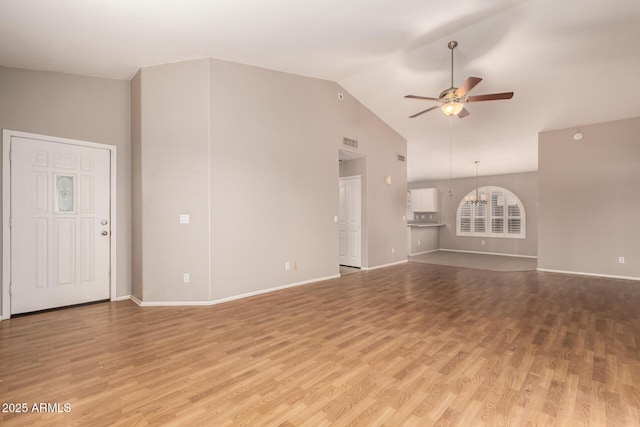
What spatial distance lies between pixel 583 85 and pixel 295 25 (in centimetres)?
491

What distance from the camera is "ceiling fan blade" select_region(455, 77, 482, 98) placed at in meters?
3.42

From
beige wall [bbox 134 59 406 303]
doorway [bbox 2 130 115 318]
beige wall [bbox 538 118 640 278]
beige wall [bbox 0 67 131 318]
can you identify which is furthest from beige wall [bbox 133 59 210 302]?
beige wall [bbox 538 118 640 278]

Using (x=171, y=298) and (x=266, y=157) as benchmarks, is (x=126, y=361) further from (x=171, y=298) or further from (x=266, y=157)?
(x=266, y=157)

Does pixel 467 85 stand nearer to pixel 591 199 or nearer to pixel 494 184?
pixel 591 199

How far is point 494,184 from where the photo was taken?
32.1ft

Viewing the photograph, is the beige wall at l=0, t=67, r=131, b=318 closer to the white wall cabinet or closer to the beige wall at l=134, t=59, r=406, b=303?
the beige wall at l=134, t=59, r=406, b=303

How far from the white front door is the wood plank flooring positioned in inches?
12.0

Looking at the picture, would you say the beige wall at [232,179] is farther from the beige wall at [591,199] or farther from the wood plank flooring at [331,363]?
the beige wall at [591,199]

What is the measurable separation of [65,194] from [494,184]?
35.7 ft

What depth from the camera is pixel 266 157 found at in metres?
4.66

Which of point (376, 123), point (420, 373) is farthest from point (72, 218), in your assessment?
point (376, 123)

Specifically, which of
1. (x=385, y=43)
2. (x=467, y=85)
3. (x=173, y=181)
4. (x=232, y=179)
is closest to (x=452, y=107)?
(x=467, y=85)

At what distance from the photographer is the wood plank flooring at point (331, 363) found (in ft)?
5.87

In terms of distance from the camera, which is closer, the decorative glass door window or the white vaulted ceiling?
the white vaulted ceiling
